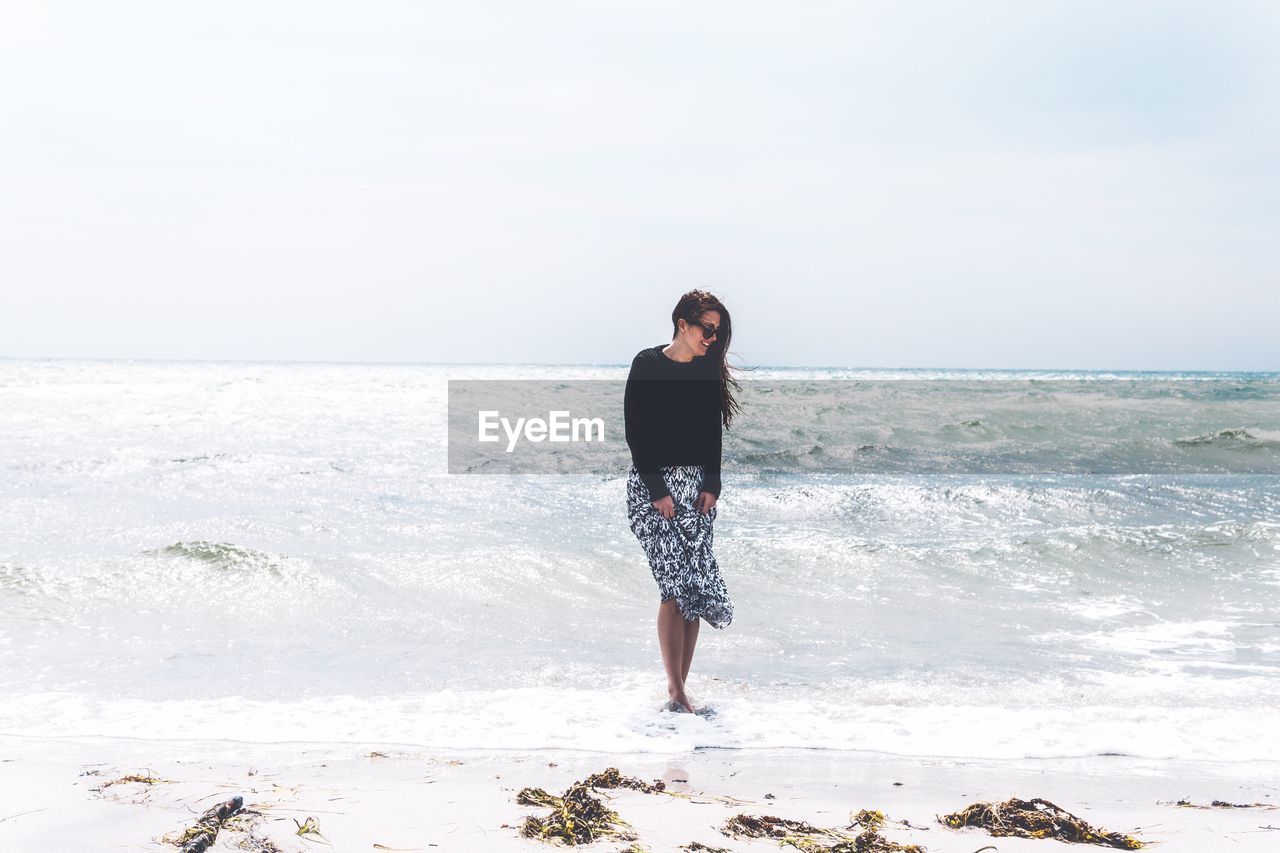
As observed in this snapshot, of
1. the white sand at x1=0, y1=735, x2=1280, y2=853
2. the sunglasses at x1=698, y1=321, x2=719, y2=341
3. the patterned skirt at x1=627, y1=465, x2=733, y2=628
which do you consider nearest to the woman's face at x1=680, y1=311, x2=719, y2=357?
the sunglasses at x1=698, y1=321, x2=719, y2=341

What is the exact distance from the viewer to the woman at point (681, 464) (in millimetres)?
4055

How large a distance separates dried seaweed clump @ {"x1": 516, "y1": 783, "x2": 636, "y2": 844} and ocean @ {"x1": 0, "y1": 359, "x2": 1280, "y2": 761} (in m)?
0.69

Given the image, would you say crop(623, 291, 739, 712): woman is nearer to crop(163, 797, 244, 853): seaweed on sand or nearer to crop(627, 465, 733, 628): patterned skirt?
crop(627, 465, 733, 628): patterned skirt

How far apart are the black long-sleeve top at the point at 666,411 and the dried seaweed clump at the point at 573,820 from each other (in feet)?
4.82

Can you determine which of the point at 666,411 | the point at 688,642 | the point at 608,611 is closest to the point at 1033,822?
the point at 688,642

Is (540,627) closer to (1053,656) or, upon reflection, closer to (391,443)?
(1053,656)

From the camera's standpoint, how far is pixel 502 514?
9094mm

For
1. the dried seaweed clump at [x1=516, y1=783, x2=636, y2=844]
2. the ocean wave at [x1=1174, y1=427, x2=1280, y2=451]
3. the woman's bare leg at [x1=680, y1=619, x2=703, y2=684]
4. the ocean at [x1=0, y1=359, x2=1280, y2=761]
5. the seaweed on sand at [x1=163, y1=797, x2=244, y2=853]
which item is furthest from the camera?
the ocean wave at [x1=1174, y1=427, x2=1280, y2=451]

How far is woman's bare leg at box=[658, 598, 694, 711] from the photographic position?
4.13 meters

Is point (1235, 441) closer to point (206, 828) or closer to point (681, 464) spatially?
point (681, 464)

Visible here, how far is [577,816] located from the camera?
278cm

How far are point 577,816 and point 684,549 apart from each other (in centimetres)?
154

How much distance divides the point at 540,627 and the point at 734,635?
3.79 feet

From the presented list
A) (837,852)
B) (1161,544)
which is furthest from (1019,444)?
(837,852)
